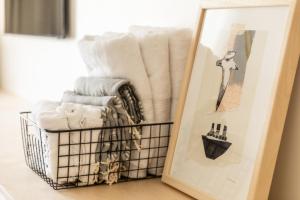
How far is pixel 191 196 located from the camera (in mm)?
1066

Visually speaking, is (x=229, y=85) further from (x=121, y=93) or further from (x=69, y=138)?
(x=69, y=138)

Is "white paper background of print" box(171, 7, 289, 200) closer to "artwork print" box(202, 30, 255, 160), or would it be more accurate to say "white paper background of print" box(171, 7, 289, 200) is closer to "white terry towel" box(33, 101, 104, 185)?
"artwork print" box(202, 30, 255, 160)

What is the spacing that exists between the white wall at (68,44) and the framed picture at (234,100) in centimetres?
20

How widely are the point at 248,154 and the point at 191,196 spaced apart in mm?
200

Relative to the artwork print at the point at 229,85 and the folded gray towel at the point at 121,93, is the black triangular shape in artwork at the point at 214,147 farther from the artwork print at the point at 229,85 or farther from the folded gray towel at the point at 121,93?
the folded gray towel at the point at 121,93

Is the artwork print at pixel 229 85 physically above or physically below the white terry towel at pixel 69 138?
above

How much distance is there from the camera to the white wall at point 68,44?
4.71 feet

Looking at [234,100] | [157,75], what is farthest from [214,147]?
[157,75]

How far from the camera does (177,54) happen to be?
1.21 m

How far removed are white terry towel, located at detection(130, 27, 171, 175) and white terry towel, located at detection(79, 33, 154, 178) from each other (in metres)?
0.02

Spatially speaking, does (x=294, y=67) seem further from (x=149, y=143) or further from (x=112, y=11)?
(x=112, y=11)

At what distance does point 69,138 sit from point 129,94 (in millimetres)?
202

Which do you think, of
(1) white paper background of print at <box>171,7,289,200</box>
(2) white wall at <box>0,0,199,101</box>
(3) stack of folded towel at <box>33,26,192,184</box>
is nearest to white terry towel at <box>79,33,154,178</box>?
(3) stack of folded towel at <box>33,26,192,184</box>

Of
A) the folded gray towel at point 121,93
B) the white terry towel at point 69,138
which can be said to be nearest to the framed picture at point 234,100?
→ the folded gray towel at point 121,93
